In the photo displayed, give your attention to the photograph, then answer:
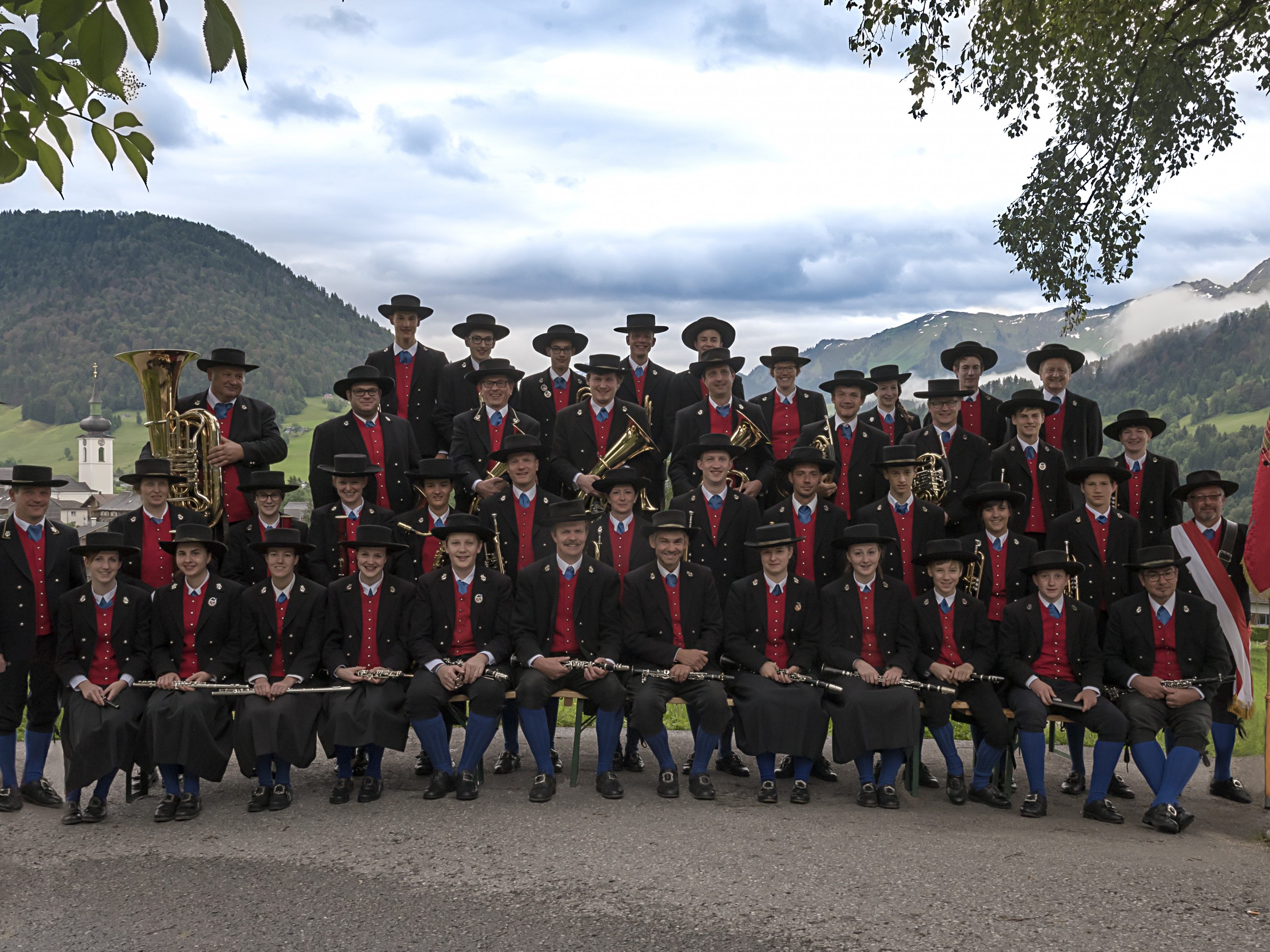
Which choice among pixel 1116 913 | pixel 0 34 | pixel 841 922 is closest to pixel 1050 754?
pixel 1116 913

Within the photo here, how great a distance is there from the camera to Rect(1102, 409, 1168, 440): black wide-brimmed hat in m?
8.66

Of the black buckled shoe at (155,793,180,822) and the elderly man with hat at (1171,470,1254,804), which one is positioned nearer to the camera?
the black buckled shoe at (155,793,180,822)

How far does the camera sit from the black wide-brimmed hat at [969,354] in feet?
31.6

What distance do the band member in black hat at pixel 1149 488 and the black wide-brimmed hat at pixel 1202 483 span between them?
0.53 ft

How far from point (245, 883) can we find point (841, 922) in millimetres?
3064

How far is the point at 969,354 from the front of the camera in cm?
966

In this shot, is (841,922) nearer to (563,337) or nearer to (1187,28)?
(563,337)

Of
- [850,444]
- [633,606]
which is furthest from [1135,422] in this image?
[633,606]

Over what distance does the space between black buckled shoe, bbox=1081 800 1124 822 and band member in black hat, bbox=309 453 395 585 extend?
17.7 feet

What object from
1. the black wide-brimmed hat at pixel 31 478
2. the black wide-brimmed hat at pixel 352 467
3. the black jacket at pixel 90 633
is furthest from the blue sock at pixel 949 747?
the black wide-brimmed hat at pixel 31 478

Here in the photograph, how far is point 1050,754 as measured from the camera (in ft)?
32.7

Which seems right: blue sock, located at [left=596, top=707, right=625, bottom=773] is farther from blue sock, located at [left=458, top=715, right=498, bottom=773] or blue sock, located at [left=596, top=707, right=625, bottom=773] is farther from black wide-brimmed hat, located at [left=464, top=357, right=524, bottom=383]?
black wide-brimmed hat, located at [left=464, top=357, right=524, bottom=383]

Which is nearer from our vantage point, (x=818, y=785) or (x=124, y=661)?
(x=124, y=661)

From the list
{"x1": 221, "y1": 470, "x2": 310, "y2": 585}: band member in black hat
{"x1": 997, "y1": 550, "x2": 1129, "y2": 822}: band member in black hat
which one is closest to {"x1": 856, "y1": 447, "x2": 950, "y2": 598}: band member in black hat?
{"x1": 997, "y1": 550, "x2": 1129, "y2": 822}: band member in black hat
